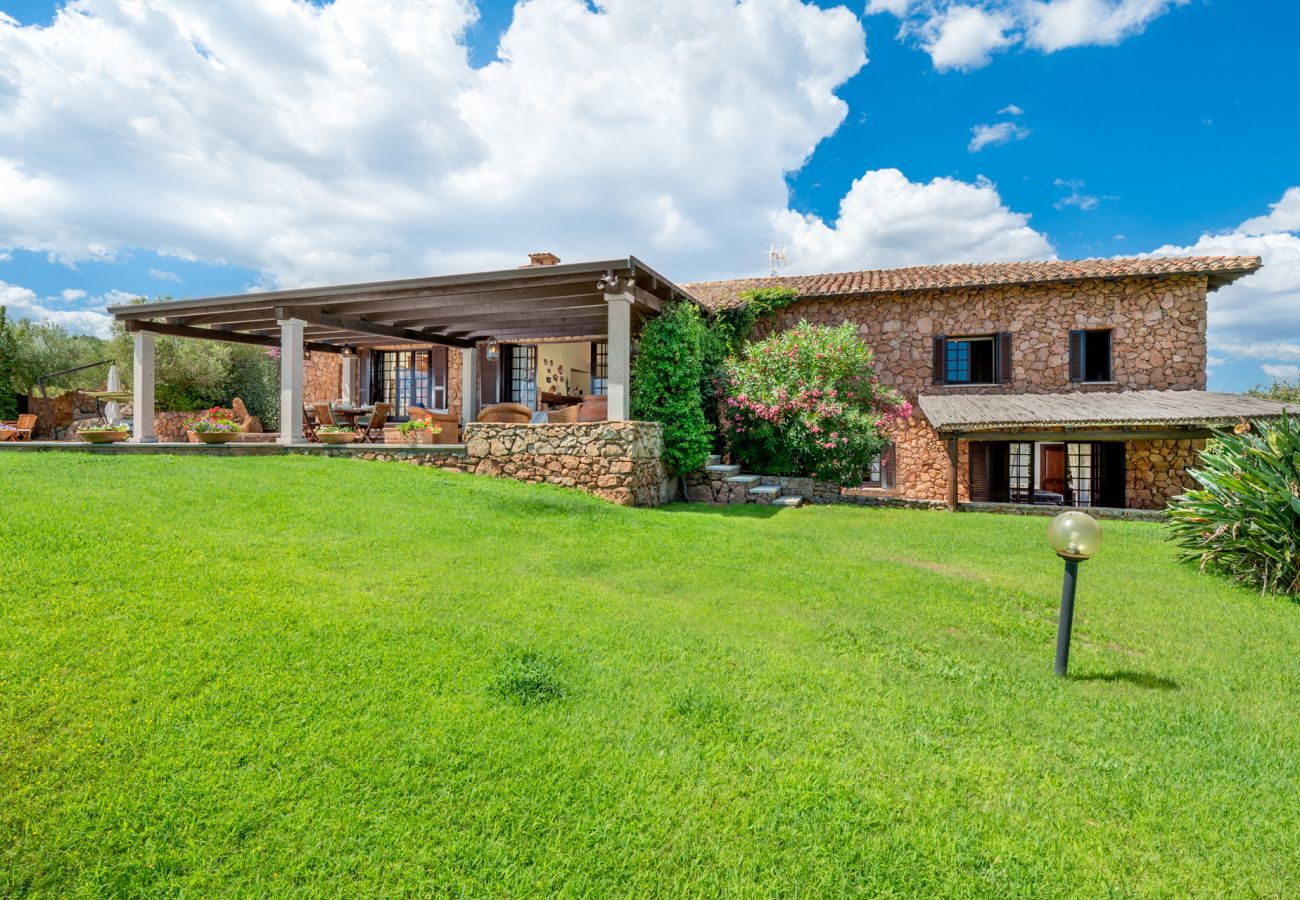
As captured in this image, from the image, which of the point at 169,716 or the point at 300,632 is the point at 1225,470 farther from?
the point at 169,716

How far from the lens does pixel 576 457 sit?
404 inches

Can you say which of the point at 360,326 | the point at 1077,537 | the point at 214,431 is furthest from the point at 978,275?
the point at 214,431

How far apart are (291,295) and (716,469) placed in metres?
9.11

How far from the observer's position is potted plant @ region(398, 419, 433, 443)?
12.3 metres

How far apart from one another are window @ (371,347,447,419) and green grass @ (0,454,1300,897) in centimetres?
1319

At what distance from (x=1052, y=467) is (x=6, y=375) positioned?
122 ft

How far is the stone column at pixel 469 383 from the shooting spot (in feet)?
54.4

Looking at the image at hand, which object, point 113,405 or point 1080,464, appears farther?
point 1080,464

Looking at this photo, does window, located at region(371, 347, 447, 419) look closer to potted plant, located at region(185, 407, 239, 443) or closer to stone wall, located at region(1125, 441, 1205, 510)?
potted plant, located at region(185, 407, 239, 443)


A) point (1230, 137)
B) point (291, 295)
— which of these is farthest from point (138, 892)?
point (1230, 137)

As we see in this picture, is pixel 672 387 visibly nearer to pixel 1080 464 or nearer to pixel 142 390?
pixel 142 390

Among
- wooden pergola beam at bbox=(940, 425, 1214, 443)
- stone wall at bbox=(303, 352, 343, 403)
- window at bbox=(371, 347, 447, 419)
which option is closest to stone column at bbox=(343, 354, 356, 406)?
window at bbox=(371, 347, 447, 419)

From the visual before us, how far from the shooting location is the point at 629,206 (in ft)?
36.9

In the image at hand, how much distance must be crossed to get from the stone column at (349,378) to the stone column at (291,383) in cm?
629
